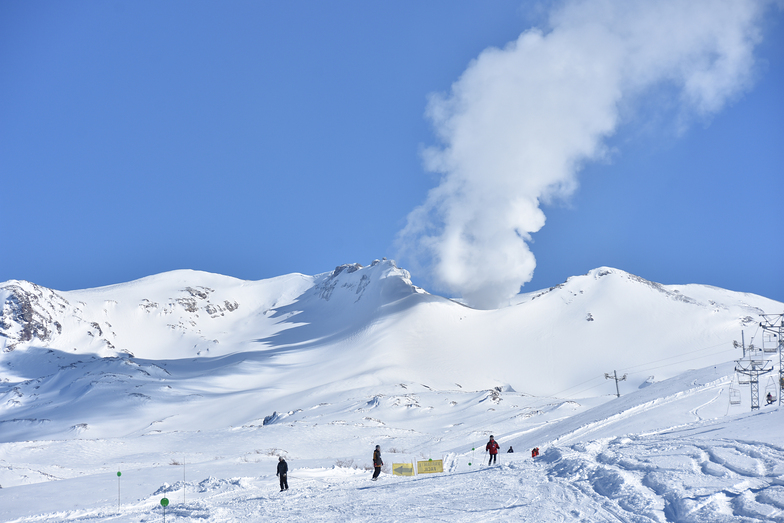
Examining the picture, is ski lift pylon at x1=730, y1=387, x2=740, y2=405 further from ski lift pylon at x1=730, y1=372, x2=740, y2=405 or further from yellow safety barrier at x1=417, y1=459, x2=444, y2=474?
yellow safety barrier at x1=417, y1=459, x2=444, y2=474

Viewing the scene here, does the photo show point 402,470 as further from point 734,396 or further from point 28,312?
point 28,312

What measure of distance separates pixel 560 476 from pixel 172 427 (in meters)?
77.2

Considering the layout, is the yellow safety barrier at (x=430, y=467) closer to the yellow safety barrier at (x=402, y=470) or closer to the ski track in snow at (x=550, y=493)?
the yellow safety barrier at (x=402, y=470)

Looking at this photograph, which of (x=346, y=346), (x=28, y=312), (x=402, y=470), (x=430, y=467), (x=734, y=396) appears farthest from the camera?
(x=28, y=312)

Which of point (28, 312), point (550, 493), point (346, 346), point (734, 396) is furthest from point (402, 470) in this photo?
point (28, 312)

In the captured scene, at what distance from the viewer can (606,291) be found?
163 metres

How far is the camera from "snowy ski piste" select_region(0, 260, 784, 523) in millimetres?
15492

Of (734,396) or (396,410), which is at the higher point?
(734,396)

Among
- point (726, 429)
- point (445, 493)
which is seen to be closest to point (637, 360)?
point (726, 429)

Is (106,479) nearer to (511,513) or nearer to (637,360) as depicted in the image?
(511,513)

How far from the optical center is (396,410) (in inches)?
2739

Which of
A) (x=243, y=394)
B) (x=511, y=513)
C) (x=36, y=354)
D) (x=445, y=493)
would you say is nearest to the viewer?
(x=511, y=513)

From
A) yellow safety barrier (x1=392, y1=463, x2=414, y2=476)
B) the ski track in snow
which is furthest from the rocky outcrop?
the ski track in snow

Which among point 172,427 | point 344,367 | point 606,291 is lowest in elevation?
point 172,427
